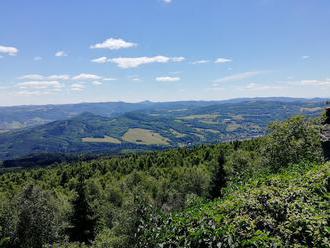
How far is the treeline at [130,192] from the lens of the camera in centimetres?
3303

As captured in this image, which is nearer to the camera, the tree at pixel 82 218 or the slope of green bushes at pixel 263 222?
the slope of green bushes at pixel 263 222

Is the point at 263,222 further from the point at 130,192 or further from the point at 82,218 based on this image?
the point at 130,192

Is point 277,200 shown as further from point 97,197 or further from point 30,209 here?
point 97,197

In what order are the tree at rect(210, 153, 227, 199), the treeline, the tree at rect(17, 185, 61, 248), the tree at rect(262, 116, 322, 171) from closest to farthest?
the treeline < the tree at rect(262, 116, 322, 171) < the tree at rect(17, 185, 61, 248) < the tree at rect(210, 153, 227, 199)

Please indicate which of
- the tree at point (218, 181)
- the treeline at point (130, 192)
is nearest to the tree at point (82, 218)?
the treeline at point (130, 192)

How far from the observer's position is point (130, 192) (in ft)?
327

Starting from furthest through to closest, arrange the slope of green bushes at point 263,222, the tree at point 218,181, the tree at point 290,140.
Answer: the tree at point 218,181 → the tree at point 290,140 → the slope of green bushes at point 263,222

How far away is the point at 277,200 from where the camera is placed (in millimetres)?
10617

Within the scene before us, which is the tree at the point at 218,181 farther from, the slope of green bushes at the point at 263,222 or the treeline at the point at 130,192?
the slope of green bushes at the point at 263,222

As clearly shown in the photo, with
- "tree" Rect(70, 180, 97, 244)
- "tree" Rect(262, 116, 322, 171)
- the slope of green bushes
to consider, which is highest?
the slope of green bushes

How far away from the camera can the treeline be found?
108 feet

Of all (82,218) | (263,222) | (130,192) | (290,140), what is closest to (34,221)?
(82,218)

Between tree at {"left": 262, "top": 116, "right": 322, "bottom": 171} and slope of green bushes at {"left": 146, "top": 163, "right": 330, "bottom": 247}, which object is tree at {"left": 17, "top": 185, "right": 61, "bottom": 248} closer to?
tree at {"left": 262, "top": 116, "right": 322, "bottom": 171}

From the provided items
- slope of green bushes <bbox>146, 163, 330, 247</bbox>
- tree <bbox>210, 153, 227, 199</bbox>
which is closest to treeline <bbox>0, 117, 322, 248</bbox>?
tree <bbox>210, 153, 227, 199</bbox>
